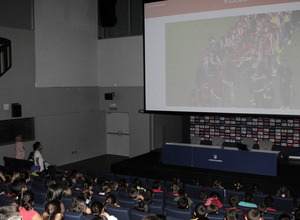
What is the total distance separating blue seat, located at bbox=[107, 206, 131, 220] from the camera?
13.7 feet

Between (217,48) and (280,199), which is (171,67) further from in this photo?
(280,199)

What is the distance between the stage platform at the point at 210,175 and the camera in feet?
25.7

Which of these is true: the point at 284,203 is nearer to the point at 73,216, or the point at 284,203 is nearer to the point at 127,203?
the point at 127,203

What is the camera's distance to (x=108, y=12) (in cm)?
1336

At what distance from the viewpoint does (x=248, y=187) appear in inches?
321

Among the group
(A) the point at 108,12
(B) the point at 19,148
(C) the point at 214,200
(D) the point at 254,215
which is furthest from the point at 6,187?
(A) the point at 108,12

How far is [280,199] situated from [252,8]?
514 centimetres

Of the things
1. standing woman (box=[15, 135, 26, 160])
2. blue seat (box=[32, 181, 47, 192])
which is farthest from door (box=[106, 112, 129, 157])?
blue seat (box=[32, 181, 47, 192])

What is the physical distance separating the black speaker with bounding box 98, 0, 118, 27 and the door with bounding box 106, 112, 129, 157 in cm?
386

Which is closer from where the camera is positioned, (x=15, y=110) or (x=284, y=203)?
(x=284, y=203)

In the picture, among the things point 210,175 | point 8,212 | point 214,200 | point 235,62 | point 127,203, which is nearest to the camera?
point 8,212

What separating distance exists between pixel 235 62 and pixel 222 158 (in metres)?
2.71

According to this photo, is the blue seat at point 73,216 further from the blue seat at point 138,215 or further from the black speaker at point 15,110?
the black speaker at point 15,110

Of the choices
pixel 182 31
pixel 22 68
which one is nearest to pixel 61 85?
pixel 22 68
